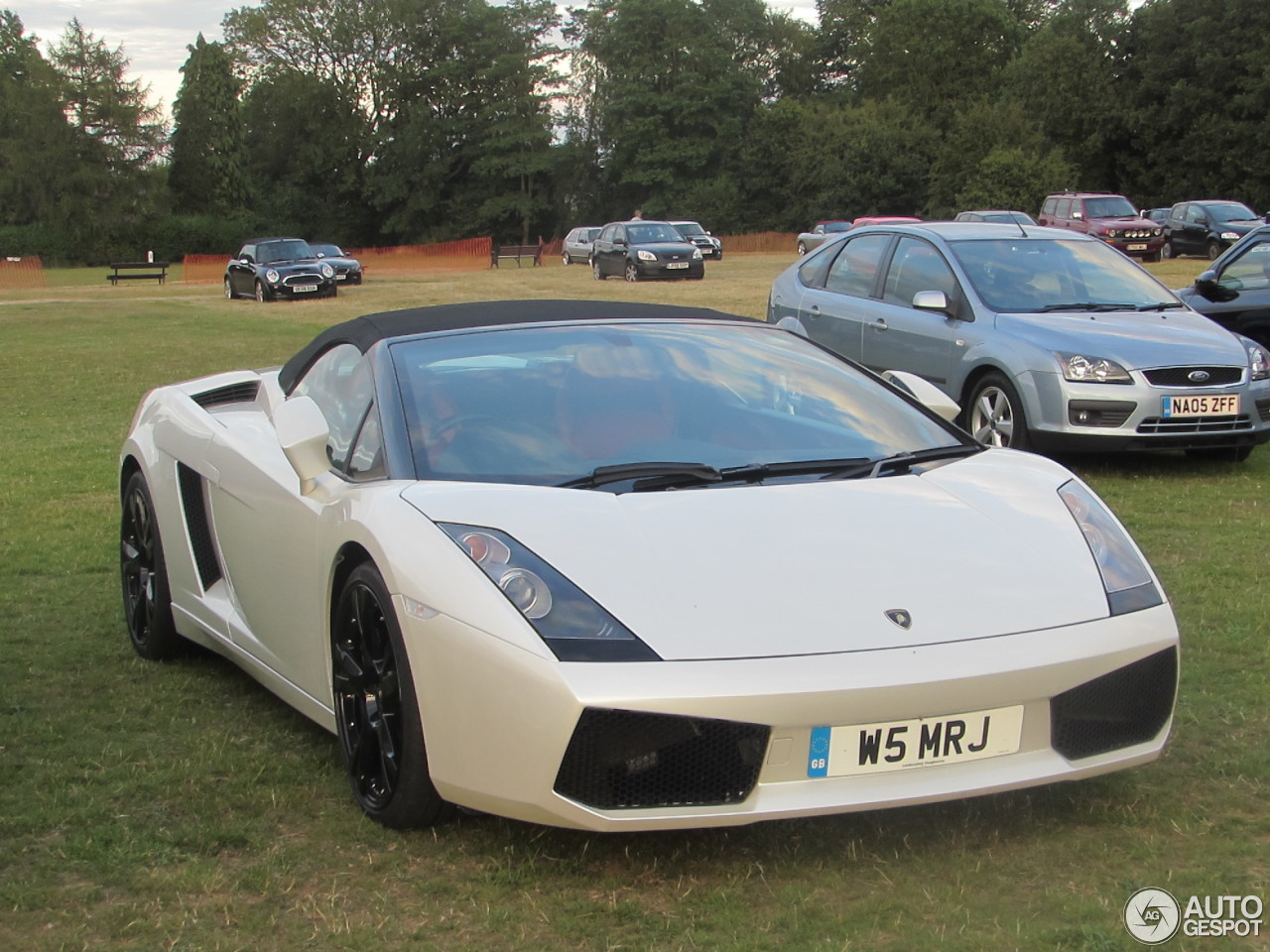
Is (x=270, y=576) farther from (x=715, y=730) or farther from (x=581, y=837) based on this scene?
(x=715, y=730)

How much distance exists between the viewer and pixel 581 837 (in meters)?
3.60

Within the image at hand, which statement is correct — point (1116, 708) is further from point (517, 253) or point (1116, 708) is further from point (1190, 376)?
point (517, 253)

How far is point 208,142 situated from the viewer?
9350cm

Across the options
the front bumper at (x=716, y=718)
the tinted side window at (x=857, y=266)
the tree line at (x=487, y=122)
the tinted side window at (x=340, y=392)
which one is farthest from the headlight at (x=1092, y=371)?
the tree line at (x=487, y=122)

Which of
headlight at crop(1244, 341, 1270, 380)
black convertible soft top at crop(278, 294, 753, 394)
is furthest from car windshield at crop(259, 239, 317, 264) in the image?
black convertible soft top at crop(278, 294, 753, 394)

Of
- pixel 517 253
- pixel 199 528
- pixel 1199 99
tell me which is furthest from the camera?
pixel 1199 99

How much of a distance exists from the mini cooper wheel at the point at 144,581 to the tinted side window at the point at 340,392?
907 millimetres

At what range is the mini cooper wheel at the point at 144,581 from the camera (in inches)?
211

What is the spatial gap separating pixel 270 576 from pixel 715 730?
180cm

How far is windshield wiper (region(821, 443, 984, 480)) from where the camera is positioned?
159 inches

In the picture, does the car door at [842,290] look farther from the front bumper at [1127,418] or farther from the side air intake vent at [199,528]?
the side air intake vent at [199,528]

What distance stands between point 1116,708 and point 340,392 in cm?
245

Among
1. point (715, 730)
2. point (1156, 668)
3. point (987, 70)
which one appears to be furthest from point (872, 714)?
point (987, 70)
